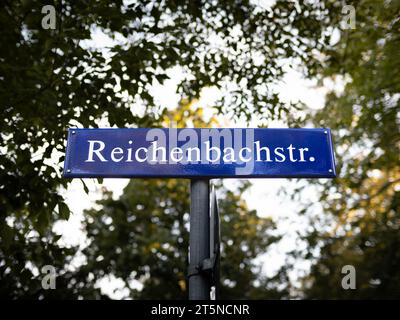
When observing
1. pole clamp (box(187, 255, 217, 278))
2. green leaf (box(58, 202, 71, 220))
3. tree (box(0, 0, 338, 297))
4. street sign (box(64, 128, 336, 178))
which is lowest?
pole clamp (box(187, 255, 217, 278))

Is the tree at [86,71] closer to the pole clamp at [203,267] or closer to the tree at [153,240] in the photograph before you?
the pole clamp at [203,267]

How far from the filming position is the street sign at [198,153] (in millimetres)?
2143

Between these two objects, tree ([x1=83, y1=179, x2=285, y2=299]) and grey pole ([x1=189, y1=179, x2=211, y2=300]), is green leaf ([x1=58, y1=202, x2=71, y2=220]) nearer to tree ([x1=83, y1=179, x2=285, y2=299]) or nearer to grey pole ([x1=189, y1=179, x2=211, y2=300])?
grey pole ([x1=189, y1=179, x2=211, y2=300])

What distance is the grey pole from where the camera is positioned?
184 cm

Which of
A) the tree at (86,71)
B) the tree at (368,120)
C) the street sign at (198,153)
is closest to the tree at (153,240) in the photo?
the tree at (368,120)

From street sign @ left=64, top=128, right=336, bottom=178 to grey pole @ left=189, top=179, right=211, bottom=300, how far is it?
84 millimetres

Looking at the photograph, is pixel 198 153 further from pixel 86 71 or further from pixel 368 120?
pixel 368 120

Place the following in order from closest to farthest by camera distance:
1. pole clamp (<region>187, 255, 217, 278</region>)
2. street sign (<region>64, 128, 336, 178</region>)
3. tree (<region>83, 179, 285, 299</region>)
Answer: pole clamp (<region>187, 255, 217, 278</region>) < street sign (<region>64, 128, 336, 178</region>) < tree (<region>83, 179, 285, 299</region>)

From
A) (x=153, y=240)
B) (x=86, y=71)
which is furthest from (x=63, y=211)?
(x=153, y=240)

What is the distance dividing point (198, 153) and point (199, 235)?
0.46 metres

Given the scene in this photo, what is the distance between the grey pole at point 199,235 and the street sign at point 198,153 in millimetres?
84

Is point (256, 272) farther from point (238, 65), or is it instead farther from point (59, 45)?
point (59, 45)

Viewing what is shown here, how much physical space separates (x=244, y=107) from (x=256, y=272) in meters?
12.8

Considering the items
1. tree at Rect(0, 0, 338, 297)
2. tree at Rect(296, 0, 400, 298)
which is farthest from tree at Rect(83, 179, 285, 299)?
tree at Rect(0, 0, 338, 297)
